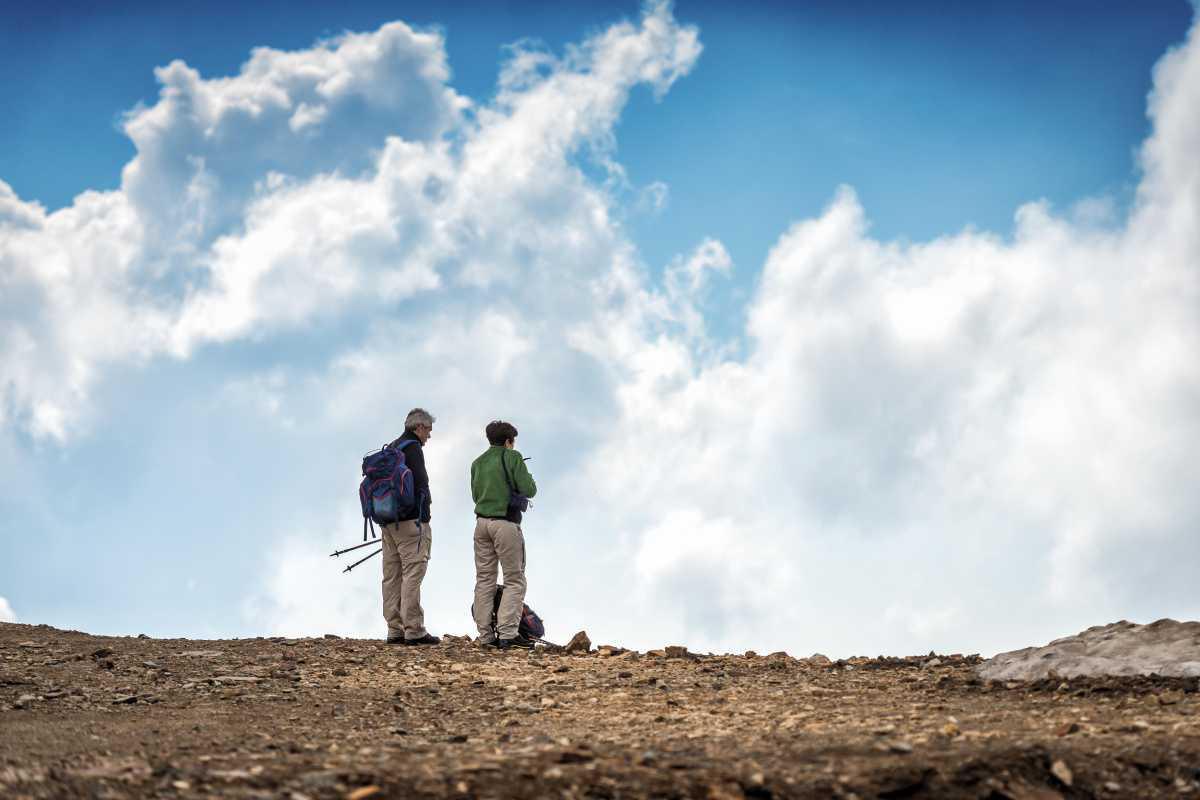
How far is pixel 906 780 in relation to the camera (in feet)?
25.3

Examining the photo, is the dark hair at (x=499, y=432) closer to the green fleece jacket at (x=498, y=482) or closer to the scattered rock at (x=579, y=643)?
the green fleece jacket at (x=498, y=482)

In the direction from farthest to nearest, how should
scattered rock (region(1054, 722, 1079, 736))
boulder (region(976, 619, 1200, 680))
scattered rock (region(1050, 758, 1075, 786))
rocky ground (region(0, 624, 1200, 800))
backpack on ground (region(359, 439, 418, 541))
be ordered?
backpack on ground (region(359, 439, 418, 541)) → boulder (region(976, 619, 1200, 680)) → scattered rock (region(1054, 722, 1079, 736)) → scattered rock (region(1050, 758, 1075, 786)) → rocky ground (region(0, 624, 1200, 800))

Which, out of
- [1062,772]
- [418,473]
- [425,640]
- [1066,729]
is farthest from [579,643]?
[1062,772]

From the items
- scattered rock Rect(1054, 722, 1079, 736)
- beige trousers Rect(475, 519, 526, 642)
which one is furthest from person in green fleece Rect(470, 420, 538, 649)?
scattered rock Rect(1054, 722, 1079, 736)

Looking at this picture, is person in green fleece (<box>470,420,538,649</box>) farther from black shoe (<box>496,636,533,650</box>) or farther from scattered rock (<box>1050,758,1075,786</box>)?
scattered rock (<box>1050,758,1075,786</box>)

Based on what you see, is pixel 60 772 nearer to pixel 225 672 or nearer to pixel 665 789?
pixel 665 789

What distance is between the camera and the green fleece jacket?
16.7 m

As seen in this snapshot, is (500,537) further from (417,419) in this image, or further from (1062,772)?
(1062,772)

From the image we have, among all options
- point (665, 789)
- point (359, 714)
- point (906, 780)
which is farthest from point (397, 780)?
point (359, 714)

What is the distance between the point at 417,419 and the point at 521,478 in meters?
1.77

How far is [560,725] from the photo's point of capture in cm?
1055

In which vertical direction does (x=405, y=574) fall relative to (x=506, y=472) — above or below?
below

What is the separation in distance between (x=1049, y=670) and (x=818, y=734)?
4.23 metres

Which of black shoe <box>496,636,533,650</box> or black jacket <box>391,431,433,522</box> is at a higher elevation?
black jacket <box>391,431,433,522</box>
